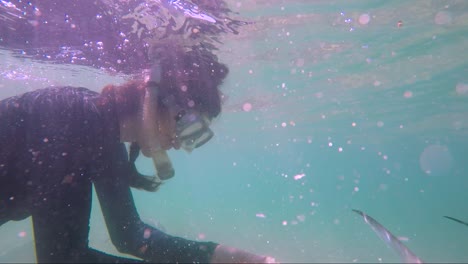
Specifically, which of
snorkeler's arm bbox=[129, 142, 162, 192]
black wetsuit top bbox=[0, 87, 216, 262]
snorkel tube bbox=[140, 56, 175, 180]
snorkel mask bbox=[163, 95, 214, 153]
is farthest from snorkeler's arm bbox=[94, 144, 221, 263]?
snorkel mask bbox=[163, 95, 214, 153]

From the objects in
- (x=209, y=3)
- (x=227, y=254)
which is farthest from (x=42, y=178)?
(x=209, y=3)

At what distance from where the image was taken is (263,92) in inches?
1051

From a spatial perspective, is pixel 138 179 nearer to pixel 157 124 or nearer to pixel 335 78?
pixel 157 124

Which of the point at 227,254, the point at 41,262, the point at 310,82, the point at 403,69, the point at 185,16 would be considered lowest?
the point at 41,262

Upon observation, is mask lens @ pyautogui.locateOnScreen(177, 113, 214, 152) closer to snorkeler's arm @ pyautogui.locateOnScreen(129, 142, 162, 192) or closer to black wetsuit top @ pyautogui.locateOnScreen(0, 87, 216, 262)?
snorkeler's arm @ pyautogui.locateOnScreen(129, 142, 162, 192)

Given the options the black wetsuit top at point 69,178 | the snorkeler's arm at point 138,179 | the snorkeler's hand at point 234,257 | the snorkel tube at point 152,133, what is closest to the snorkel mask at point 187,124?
the snorkel tube at point 152,133

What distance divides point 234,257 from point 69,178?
4.10 feet

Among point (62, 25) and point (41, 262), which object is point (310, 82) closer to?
point (62, 25)

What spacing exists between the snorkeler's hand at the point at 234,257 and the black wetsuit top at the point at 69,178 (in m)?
0.06

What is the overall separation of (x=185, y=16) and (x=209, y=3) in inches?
38.5

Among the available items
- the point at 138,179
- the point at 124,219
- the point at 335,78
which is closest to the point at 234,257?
the point at 124,219

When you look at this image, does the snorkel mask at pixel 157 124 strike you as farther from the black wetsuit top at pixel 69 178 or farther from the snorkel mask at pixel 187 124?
the black wetsuit top at pixel 69 178

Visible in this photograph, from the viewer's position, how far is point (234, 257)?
2084 millimetres

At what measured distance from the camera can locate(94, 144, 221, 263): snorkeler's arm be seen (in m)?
2.50
